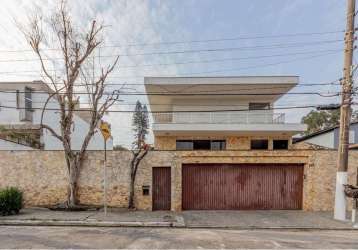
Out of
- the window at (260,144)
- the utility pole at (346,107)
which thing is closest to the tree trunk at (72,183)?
the utility pole at (346,107)

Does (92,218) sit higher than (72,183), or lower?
lower

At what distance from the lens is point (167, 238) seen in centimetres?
698

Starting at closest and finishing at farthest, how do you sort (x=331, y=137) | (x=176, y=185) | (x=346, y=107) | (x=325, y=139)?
(x=346, y=107) < (x=176, y=185) < (x=331, y=137) < (x=325, y=139)

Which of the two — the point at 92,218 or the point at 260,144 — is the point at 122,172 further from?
the point at 260,144

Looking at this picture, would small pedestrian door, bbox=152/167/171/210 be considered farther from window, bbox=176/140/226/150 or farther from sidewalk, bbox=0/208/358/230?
window, bbox=176/140/226/150

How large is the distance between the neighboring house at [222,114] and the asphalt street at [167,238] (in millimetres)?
8031

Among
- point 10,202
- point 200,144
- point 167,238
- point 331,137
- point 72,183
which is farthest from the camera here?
point 331,137

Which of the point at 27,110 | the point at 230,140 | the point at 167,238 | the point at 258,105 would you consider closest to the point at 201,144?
the point at 230,140

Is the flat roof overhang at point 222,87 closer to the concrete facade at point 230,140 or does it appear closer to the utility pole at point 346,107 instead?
the concrete facade at point 230,140

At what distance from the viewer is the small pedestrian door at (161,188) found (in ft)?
36.1

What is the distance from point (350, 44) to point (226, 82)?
6814mm

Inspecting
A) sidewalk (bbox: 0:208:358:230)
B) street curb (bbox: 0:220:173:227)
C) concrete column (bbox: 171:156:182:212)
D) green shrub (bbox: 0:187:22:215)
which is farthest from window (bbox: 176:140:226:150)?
green shrub (bbox: 0:187:22:215)

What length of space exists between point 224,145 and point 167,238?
→ 10.5 metres

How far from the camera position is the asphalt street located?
635 centimetres
